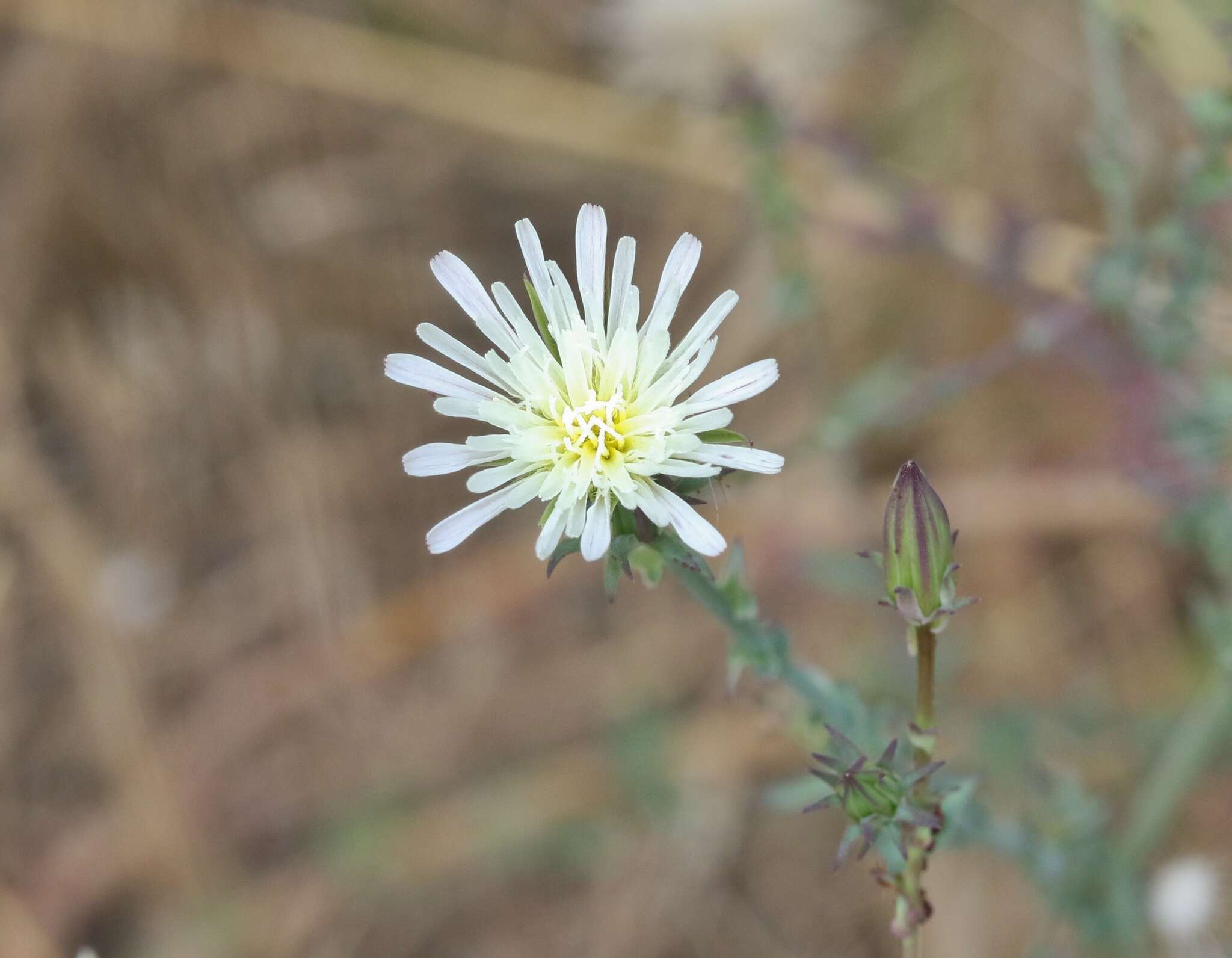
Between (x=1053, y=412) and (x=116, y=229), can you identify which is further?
(x=116, y=229)

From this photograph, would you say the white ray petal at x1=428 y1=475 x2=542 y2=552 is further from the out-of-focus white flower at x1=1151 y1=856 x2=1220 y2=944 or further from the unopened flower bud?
the out-of-focus white flower at x1=1151 y1=856 x2=1220 y2=944

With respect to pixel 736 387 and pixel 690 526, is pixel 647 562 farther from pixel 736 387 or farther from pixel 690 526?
pixel 736 387

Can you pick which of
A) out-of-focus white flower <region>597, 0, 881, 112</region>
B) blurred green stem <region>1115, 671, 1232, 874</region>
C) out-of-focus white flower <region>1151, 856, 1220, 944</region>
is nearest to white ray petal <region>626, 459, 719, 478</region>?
blurred green stem <region>1115, 671, 1232, 874</region>

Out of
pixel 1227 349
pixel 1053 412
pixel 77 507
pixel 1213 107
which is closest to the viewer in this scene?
pixel 1213 107

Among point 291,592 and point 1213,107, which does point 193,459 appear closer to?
point 291,592

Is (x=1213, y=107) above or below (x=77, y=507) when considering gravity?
below

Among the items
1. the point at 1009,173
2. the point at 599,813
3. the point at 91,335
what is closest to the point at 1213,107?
the point at 1009,173

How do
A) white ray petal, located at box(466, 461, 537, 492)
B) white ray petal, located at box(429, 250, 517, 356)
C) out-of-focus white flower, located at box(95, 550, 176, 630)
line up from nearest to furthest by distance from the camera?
white ray petal, located at box(466, 461, 537, 492) → white ray petal, located at box(429, 250, 517, 356) → out-of-focus white flower, located at box(95, 550, 176, 630)
